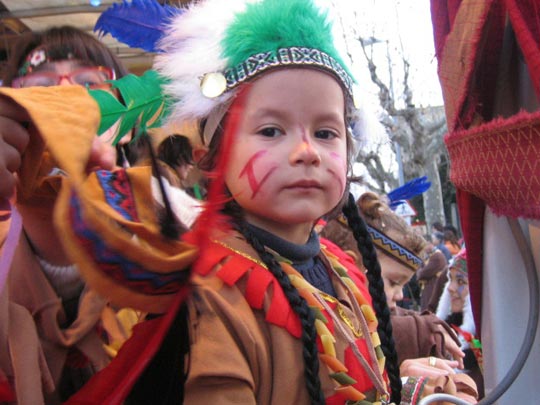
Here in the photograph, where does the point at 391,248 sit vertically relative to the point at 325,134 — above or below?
below

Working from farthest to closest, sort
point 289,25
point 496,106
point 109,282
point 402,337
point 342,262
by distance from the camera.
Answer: point 402,337, point 342,262, point 496,106, point 289,25, point 109,282

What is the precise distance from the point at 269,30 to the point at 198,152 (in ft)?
1.16

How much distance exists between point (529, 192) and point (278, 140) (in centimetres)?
55

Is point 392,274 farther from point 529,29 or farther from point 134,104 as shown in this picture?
point 134,104

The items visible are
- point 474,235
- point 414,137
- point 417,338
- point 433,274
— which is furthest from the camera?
point 414,137

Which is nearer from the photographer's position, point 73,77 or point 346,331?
point 346,331

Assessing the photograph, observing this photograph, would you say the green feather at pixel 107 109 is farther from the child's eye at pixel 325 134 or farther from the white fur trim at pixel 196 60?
the child's eye at pixel 325 134

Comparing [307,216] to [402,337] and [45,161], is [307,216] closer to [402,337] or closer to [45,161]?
[45,161]

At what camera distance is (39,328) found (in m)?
0.98

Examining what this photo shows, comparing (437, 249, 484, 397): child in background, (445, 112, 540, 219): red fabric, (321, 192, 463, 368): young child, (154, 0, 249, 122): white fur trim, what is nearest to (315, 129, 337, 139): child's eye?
(154, 0, 249, 122): white fur trim

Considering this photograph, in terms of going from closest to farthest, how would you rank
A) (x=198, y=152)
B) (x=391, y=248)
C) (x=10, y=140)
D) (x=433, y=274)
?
(x=10, y=140) < (x=198, y=152) < (x=391, y=248) < (x=433, y=274)

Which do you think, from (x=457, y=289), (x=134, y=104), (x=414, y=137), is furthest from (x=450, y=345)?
(x=414, y=137)

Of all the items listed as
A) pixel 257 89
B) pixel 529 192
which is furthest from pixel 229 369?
pixel 529 192

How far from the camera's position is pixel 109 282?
721 millimetres
